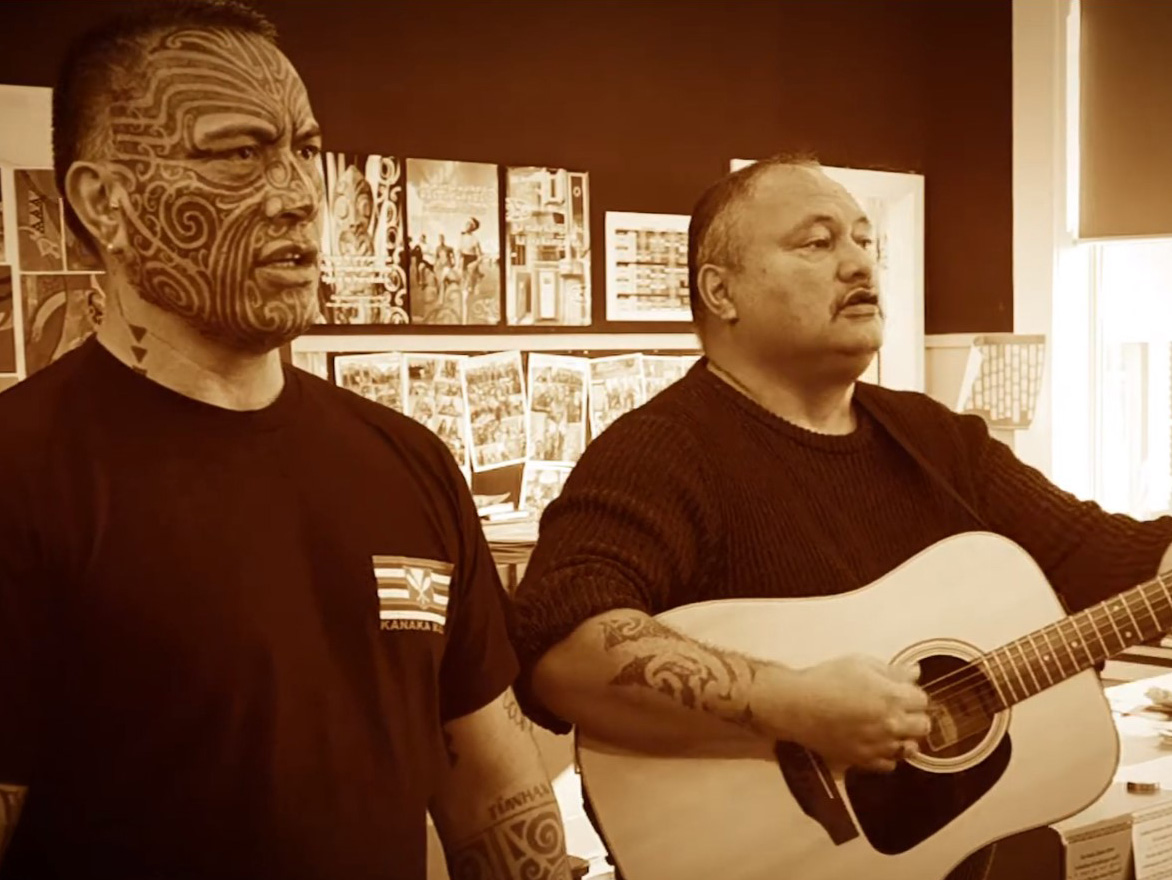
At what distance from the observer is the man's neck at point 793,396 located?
188cm

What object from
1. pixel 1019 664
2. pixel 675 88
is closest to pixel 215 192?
pixel 1019 664

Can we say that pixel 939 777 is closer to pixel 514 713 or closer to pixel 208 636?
pixel 514 713

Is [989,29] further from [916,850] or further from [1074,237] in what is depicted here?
[916,850]

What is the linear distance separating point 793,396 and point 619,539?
0.36 metres

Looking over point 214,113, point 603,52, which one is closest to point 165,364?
point 214,113

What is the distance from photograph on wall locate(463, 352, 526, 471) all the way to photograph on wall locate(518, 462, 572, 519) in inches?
1.7

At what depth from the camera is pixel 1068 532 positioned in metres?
1.95

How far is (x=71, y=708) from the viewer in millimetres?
1062

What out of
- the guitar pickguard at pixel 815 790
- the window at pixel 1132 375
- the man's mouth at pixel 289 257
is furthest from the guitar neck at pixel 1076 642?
the window at pixel 1132 375

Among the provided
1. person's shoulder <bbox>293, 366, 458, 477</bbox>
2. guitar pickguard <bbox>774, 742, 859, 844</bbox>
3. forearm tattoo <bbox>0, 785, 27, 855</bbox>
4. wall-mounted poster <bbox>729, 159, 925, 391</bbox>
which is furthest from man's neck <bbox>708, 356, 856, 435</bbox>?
wall-mounted poster <bbox>729, 159, 925, 391</bbox>

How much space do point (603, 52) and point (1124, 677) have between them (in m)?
1.96

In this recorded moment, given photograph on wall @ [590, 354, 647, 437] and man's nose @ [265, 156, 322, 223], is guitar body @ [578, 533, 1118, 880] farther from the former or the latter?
photograph on wall @ [590, 354, 647, 437]

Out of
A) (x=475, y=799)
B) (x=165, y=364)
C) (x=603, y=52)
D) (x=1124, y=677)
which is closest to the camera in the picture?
(x=165, y=364)

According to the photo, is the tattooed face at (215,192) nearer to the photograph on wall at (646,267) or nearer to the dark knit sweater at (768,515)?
the dark knit sweater at (768,515)
